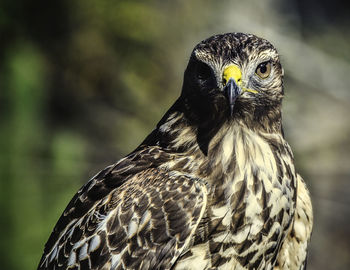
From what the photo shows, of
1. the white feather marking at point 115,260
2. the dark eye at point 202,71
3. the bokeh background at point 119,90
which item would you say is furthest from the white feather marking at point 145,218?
the bokeh background at point 119,90

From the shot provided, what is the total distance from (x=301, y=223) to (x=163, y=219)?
37.0 inches

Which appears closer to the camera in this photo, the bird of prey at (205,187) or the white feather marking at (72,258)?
the bird of prey at (205,187)

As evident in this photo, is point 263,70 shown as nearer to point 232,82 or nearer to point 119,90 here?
point 232,82

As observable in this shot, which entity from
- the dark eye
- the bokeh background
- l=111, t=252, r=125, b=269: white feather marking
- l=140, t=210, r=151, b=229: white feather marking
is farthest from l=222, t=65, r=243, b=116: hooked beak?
the bokeh background

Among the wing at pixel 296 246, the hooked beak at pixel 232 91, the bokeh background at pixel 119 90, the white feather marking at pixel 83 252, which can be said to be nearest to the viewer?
→ the hooked beak at pixel 232 91

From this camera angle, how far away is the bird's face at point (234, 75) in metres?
3.49

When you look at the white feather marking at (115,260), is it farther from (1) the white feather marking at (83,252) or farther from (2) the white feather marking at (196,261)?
(2) the white feather marking at (196,261)

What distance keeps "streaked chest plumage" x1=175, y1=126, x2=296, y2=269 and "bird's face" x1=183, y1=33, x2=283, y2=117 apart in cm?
20

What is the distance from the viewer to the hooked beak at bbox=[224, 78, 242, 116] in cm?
336

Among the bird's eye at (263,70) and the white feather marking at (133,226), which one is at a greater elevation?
the bird's eye at (263,70)

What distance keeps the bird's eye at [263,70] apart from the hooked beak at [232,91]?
0.77 ft

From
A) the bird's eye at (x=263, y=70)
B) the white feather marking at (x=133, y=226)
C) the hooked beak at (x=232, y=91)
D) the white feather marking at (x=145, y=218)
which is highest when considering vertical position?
the bird's eye at (x=263, y=70)

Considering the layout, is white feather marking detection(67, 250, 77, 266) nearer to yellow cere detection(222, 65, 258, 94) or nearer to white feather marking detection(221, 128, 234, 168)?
white feather marking detection(221, 128, 234, 168)

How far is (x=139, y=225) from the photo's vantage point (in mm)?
3471
